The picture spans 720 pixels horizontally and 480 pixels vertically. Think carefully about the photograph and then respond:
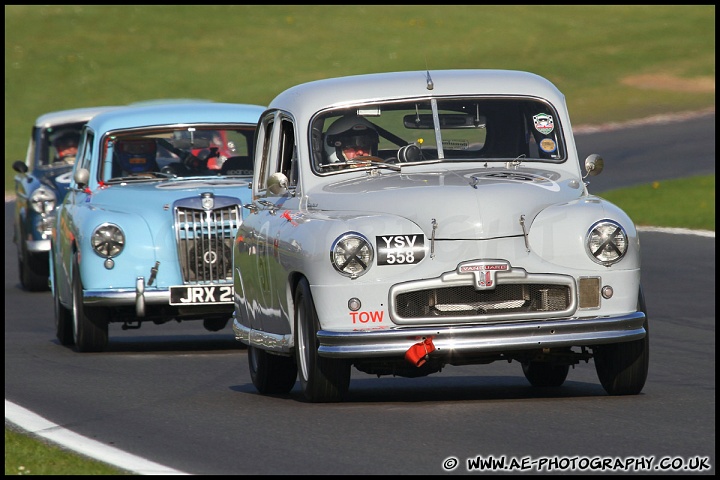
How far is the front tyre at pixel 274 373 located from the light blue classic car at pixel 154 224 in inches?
106

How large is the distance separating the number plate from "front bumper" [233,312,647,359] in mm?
4203

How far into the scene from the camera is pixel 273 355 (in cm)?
998

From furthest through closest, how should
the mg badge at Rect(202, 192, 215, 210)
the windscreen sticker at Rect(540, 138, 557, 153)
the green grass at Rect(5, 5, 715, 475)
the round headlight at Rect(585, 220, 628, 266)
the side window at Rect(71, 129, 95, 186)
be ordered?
1. the green grass at Rect(5, 5, 715, 475)
2. the side window at Rect(71, 129, 95, 186)
3. the mg badge at Rect(202, 192, 215, 210)
4. the windscreen sticker at Rect(540, 138, 557, 153)
5. the round headlight at Rect(585, 220, 628, 266)

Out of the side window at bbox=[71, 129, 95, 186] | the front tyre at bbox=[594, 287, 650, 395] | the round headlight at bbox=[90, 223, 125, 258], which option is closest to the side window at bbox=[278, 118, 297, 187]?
the front tyre at bbox=[594, 287, 650, 395]

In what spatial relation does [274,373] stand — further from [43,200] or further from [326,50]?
[326,50]

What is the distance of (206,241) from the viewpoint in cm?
1286

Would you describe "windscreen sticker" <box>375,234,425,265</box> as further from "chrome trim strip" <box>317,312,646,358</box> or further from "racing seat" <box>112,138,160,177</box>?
"racing seat" <box>112,138,160,177</box>

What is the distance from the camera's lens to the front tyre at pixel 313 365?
8.66 meters

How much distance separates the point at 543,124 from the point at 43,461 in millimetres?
3940

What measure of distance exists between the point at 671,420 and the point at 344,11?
51.5 metres

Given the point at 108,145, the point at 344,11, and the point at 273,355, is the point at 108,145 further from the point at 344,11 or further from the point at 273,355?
the point at 344,11

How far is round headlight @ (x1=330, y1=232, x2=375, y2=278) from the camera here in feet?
27.8

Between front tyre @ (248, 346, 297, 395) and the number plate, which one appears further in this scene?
the number plate

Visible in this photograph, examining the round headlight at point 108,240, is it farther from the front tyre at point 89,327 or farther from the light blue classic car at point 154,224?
the front tyre at point 89,327
